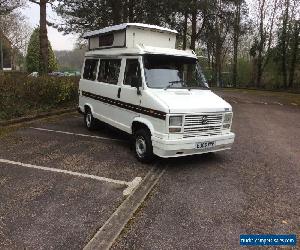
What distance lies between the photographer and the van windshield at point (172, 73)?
7.86m

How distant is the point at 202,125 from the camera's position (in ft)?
24.2

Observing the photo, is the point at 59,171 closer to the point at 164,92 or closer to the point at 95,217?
the point at 95,217

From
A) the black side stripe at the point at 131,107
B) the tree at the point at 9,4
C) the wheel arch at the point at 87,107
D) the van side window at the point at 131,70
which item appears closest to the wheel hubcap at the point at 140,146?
the black side stripe at the point at 131,107

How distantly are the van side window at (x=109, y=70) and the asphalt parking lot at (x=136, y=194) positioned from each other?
1710mm

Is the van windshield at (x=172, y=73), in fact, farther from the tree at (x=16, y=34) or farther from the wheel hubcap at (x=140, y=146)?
the tree at (x=16, y=34)

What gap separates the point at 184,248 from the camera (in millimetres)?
4402

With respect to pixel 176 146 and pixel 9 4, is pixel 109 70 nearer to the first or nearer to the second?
pixel 176 146

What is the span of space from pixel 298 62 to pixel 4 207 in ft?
123

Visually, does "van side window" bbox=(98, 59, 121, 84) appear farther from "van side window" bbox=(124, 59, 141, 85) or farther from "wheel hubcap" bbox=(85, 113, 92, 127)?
"wheel hubcap" bbox=(85, 113, 92, 127)

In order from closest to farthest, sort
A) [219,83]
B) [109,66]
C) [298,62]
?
[109,66]
[298,62]
[219,83]

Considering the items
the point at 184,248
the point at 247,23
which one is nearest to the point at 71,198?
the point at 184,248

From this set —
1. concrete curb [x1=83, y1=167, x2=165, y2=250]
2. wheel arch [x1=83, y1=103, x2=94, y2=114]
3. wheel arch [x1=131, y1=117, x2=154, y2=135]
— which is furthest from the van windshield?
wheel arch [x1=83, y1=103, x2=94, y2=114]

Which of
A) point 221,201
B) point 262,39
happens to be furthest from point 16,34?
point 221,201

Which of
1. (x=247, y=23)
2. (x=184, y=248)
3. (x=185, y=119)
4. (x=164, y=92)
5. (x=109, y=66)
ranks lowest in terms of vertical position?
(x=184, y=248)
